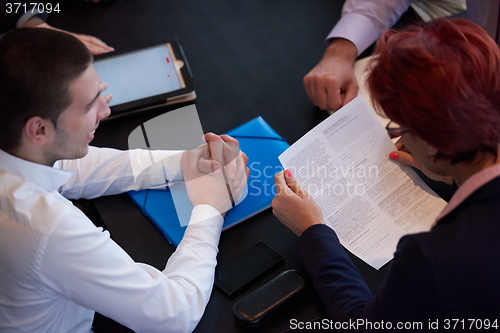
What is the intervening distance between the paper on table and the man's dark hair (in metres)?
0.48

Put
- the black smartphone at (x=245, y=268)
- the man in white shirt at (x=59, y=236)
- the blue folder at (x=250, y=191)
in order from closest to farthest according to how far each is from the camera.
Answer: the man in white shirt at (x=59, y=236), the black smartphone at (x=245, y=268), the blue folder at (x=250, y=191)

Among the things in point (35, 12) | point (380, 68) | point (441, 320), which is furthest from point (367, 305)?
point (35, 12)

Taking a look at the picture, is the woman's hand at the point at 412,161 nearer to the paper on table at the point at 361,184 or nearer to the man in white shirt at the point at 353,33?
the paper on table at the point at 361,184

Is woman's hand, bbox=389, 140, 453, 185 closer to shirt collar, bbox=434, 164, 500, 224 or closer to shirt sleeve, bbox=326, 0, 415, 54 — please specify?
shirt collar, bbox=434, 164, 500, 224

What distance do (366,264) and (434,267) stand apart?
0.25m

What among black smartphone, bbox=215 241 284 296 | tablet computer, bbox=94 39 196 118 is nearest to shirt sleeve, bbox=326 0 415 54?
tablet computer, bbox=94 39 196 118

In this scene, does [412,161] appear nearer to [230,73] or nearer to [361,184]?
[361,184]

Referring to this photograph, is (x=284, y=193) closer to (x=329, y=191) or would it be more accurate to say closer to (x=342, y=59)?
(x=329, y=191)

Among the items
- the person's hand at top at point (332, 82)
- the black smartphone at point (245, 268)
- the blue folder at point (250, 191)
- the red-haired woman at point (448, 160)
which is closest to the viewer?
the red-haired woman at point (448, 160)

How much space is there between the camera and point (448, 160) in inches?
31.0

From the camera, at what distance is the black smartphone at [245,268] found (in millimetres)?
913

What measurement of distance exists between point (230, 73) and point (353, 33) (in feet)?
1.34

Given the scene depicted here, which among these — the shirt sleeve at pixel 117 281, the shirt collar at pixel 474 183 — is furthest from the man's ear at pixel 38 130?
the shirt collar at pixel 474 183

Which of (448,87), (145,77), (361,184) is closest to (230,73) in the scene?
(145,77)
